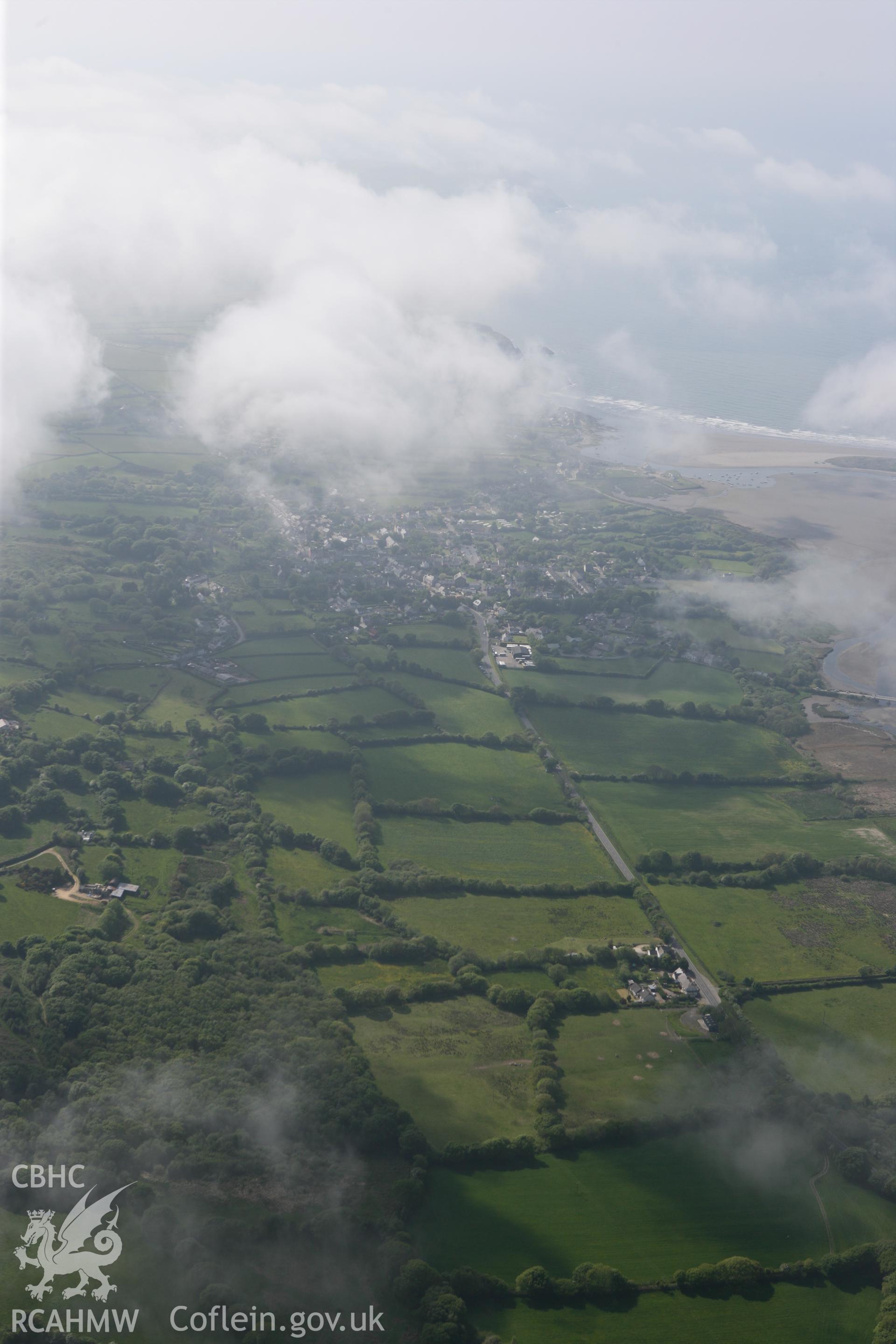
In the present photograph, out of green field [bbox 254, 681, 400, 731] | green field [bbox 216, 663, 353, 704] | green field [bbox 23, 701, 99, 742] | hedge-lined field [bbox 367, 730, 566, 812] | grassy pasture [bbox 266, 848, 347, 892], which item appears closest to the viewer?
grassy pasture [bbox 266, 848, 347, 892]

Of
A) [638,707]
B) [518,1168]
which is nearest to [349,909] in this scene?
[518,1168]

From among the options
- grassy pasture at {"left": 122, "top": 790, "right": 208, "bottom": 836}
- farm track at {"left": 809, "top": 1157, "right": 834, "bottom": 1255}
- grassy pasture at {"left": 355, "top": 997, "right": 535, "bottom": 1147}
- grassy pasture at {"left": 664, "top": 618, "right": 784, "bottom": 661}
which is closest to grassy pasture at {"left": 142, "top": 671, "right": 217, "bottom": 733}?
grassy pasture at {"left": 122, "top": 790, "right": 208, "bottom": 836}

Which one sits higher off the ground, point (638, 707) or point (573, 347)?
point (573, 347)

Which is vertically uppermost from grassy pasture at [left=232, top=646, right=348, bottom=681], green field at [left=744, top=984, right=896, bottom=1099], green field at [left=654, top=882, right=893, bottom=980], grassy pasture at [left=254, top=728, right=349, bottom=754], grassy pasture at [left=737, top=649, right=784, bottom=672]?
grassy pasture at [left=232, top=646, right=348, bottom=681]

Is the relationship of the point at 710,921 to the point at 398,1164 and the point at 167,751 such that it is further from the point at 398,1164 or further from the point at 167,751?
the point at 167,751

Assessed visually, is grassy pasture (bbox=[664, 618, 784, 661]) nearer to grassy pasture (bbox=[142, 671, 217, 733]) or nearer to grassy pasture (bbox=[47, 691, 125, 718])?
grassy pasture (bbox=[142, 671, 217, 733])

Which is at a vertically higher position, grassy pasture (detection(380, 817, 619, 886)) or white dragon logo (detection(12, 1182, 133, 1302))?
white dragon logo (detection(12, 1182, 133, 1302))
